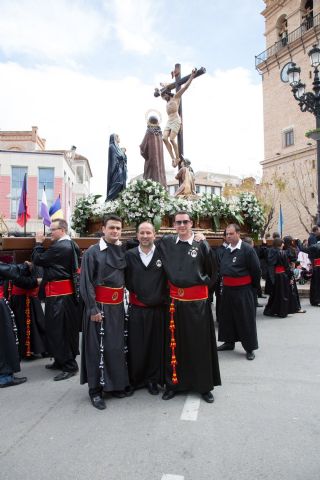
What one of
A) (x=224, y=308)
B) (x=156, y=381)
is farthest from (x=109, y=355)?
(x=224, y=308)

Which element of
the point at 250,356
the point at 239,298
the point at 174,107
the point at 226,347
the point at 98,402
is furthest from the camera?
the point at 174,107

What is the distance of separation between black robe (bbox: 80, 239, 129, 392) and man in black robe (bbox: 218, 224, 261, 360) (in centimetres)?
220

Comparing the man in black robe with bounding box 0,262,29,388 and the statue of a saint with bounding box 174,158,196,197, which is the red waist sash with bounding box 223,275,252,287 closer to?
the man in black robe with bounding box 0,262,29,388

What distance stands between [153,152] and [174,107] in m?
1.68

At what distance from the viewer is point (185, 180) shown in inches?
375

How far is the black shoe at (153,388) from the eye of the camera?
4.21 meters

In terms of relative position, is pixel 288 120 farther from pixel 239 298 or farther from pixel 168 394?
pixel 168 394

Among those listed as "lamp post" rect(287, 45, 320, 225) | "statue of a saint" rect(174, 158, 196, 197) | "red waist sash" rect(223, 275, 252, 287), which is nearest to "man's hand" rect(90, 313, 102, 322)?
"red waist sash" rect(223, 275, 252, 287)

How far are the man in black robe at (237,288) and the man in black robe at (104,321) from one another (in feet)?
7.16

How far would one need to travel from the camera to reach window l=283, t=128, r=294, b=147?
30211 millimetres

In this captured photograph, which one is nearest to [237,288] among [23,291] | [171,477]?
[23,291]

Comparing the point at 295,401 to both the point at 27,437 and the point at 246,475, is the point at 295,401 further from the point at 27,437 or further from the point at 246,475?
the point at 27,437

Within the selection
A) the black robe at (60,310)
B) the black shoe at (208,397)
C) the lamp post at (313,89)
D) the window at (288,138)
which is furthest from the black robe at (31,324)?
the window at (288,138)

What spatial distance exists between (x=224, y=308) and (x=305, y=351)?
130cm
